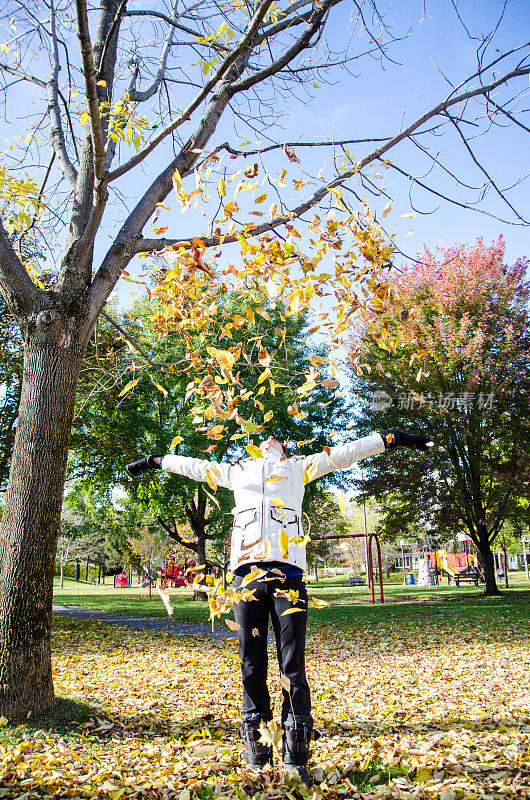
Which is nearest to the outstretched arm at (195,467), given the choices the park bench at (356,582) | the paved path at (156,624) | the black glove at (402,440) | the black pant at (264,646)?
the black pant at (264,646)

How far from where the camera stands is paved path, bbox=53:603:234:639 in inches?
384

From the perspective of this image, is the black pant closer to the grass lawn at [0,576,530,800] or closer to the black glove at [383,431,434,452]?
the grass lawn at [0,576,530,800]

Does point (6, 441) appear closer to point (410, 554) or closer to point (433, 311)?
point (433, 311)

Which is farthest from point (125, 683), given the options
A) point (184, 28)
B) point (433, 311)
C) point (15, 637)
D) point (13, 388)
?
point (433, 311)

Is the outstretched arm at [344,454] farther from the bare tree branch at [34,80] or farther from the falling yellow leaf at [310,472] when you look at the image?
the bare tree branch at [34,80]

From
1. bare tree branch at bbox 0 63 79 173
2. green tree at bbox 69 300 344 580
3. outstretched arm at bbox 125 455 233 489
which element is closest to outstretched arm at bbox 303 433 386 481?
outstretched arm at bbox 125 455 233 489

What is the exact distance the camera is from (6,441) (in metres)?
10.6

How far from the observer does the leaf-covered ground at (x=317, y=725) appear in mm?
2850

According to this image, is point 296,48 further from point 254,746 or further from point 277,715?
point 277,715

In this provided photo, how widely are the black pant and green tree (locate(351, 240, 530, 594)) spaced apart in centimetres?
1193

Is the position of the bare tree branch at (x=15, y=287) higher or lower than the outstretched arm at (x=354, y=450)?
higher

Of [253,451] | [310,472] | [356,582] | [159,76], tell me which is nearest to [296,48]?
[159,76]

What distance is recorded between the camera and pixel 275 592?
2.87m

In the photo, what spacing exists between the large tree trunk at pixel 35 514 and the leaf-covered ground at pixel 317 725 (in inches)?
12.1
